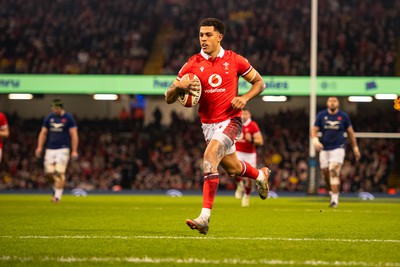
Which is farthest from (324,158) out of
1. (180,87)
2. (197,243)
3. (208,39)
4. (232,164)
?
(197,243)

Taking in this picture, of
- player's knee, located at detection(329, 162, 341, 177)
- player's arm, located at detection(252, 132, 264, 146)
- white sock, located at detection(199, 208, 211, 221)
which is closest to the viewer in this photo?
white sock, located at detection(199, 208, 211, 221)

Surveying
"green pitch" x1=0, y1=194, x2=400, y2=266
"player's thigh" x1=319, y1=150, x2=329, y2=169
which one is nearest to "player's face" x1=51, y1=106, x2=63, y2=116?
"player's thigh" x1=319, y1=150, x2=329, y2=169

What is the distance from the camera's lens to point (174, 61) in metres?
33.2

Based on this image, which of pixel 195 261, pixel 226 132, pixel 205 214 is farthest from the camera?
pixel 226 132

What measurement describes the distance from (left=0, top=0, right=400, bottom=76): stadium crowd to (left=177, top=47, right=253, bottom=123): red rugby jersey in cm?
2174

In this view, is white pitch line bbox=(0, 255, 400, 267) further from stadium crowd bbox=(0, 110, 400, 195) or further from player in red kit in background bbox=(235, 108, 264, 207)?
stadium crowd bbox=(0, 110, 400, 195)

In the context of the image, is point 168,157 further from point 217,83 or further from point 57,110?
point 217,83

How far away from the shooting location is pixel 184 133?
34812mm

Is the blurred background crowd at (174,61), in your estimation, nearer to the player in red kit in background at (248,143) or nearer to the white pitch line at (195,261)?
the player in red kit in background at (248,143)

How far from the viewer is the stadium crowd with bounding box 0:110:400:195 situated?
102 ft

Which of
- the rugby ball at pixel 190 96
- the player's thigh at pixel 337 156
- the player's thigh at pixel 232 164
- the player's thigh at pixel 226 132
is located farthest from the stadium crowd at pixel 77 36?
the rugby ball at pixel 190 96

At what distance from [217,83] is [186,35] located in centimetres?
2600

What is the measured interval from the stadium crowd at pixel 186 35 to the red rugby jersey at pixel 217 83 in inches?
856

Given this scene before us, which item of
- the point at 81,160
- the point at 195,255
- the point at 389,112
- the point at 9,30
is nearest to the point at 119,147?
the point at 81,160
